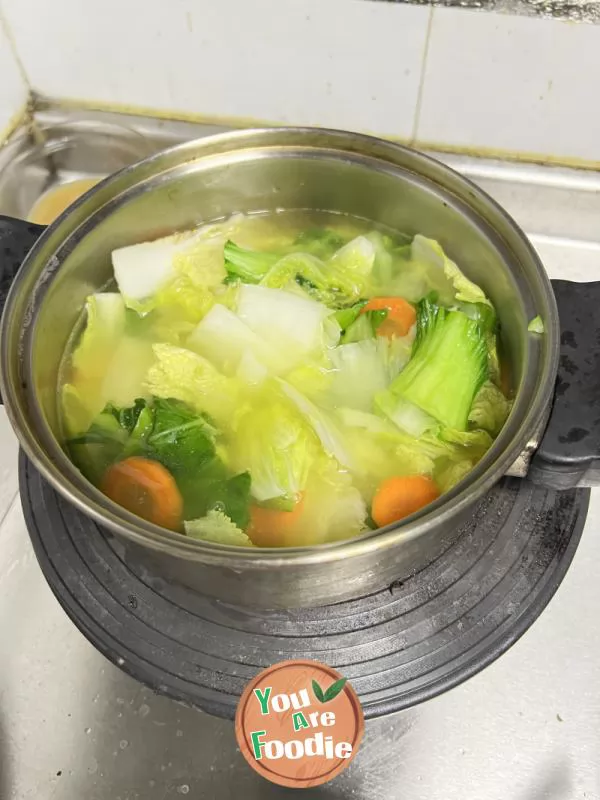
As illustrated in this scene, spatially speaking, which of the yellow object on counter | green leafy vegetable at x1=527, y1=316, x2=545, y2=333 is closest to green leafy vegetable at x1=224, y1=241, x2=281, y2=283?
green leafy vegetable at x1=527, y1=316, x2=545, y2=333

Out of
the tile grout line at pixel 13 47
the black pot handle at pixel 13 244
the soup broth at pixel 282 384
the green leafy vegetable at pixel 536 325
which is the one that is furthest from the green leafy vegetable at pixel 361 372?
the tile grout line at pixel 13 47

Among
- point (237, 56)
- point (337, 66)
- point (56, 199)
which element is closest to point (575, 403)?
point (337, 66)

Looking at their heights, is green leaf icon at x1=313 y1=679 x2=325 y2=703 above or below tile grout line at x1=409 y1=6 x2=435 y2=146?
below

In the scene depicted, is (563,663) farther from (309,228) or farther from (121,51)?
(121,51)

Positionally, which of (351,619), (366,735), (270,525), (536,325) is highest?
(536,325)

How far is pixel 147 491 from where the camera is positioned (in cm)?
101

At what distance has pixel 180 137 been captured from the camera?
5.15 feet

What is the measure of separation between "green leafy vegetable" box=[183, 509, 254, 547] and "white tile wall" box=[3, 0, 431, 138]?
3.08 feet

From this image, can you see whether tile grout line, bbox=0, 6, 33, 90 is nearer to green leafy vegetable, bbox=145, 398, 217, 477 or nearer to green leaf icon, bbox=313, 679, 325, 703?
green leafy vegetable, bbox=145, 398, 217, 477

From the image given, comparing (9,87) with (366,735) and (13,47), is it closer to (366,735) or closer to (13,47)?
Answer: (13,47)

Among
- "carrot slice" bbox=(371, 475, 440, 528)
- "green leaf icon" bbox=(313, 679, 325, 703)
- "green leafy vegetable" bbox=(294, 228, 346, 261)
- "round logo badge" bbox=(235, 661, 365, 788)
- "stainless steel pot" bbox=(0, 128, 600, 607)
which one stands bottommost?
"round logo badge" bbox=(235, 661, 365, 788)

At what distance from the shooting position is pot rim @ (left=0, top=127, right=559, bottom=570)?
775 mm

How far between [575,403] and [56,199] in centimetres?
131

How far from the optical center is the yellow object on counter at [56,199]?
165cm
